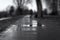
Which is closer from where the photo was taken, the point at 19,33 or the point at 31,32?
the point at 19,33

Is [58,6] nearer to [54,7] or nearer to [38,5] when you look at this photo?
[54,7]

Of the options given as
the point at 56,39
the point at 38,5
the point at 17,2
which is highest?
the point at 17,2

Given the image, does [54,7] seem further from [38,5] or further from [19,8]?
[38,5]

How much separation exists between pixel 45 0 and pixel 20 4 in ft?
71.6

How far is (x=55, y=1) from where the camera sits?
194 ft

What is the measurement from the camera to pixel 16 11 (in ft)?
174

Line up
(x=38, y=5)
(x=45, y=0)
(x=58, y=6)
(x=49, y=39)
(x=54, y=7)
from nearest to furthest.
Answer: (x=49, y=39), (x=38, y=5), (x=58, y=6), (x=54, y=7), (x=45, y=0)

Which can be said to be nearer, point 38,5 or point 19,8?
point 38,5

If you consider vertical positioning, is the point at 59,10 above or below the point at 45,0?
below

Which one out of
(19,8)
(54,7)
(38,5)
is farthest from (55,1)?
(38,5)

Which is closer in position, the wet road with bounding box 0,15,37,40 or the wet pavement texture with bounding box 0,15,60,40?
the wet pavement texture with bounding box 0,15,60,40

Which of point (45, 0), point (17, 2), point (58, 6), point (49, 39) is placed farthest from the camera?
point (45, 0)

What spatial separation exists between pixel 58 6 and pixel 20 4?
16800 millimetres

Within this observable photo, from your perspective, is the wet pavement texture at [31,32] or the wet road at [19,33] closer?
the wet pavement texture at [31,32]
